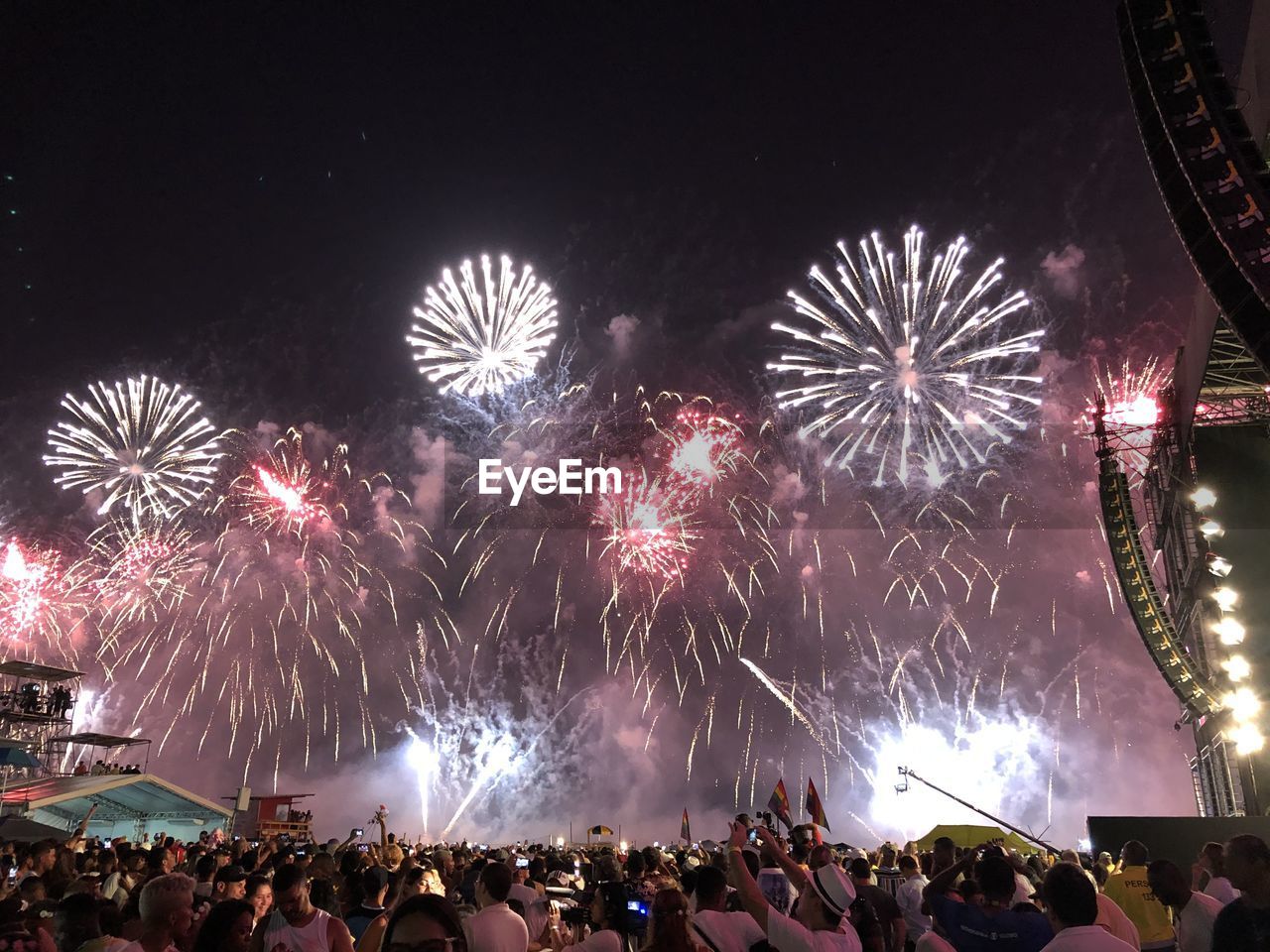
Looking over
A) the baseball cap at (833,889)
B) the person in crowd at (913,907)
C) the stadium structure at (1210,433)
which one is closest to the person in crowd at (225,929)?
the baseball cap at (833,889)

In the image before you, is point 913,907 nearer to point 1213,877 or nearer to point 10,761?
point 1213,877

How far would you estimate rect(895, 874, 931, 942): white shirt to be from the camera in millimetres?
8781

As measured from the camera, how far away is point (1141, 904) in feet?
28.5

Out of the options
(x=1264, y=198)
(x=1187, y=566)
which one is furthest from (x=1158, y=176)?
(x=1187, y=566)

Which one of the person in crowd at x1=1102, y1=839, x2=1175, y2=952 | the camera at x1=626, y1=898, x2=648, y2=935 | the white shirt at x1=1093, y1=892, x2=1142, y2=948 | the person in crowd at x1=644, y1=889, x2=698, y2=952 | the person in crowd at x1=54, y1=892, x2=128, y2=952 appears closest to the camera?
the person in crowd at x1=644, y1=889, x2=698, y2=952

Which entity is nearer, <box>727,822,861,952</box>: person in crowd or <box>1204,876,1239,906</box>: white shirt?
<box>727,822,861,952</box>: person in crowd

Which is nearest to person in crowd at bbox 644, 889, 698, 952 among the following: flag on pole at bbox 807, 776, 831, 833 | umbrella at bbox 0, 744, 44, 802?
flag on pole at bbox 807, 776, 831, 833

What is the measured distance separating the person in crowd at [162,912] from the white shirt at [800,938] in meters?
3.21

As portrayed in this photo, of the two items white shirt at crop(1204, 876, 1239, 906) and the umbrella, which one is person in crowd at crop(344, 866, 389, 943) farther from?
the umbrella

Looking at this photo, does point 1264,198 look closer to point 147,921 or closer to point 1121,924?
point 1121,924

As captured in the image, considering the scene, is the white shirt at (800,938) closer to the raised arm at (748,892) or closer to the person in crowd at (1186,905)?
the raised arm at (748,892)

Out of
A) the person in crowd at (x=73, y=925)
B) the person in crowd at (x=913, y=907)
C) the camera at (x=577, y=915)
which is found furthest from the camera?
the person in crowd at (x=913, y=907)

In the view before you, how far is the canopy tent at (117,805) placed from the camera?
29.6m

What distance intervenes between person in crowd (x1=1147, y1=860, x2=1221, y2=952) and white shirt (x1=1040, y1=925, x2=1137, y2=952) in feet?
7.32
